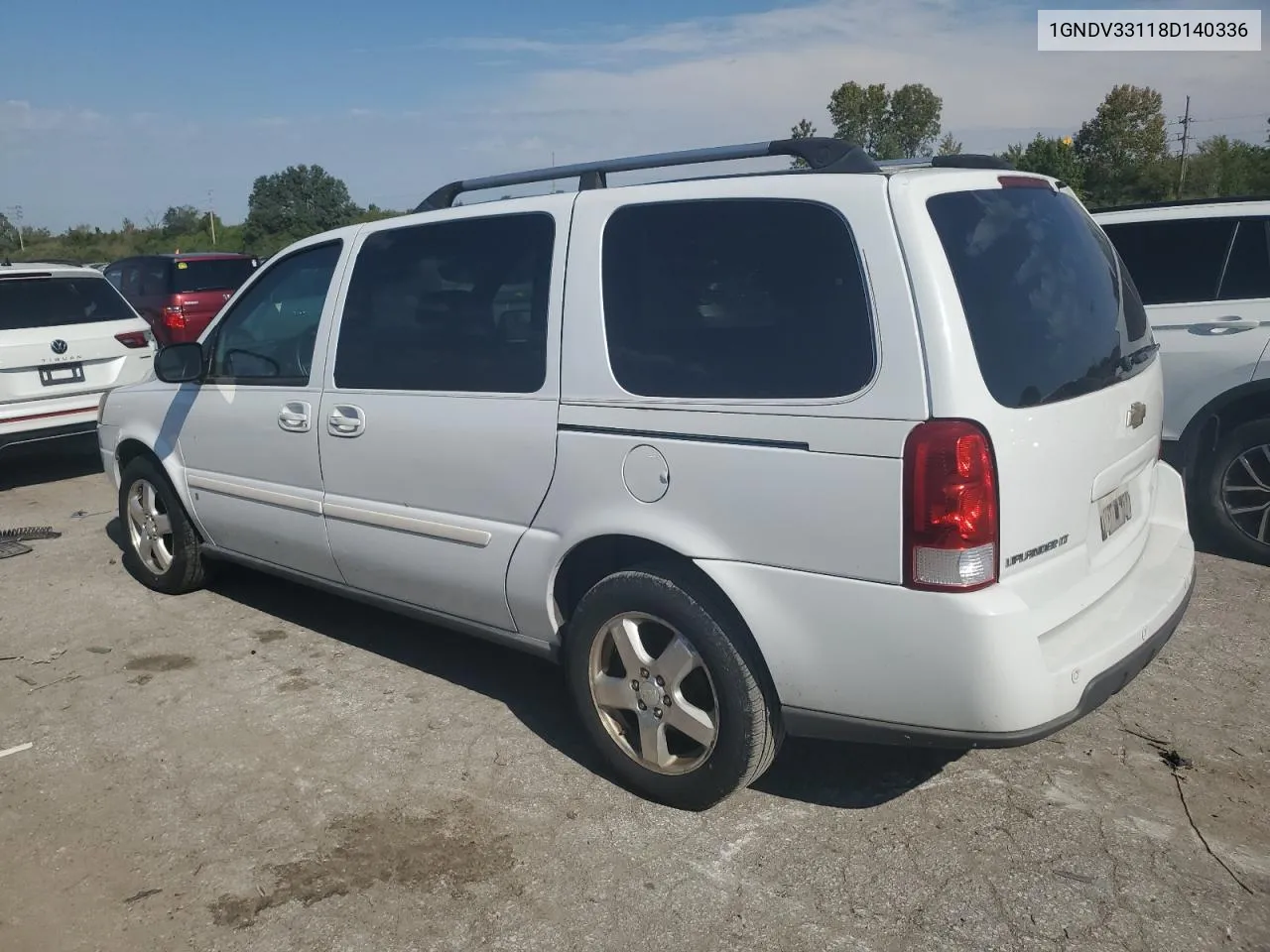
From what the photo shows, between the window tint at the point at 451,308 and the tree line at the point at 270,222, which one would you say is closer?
the window tint at the point at 451,308

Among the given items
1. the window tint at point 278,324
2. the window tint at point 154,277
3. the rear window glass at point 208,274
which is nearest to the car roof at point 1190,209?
the window tint at point 278,324

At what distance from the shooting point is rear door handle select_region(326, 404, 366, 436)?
4152mm

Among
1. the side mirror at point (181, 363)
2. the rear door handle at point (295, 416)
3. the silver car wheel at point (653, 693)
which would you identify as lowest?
the silver car wheel at point (653, 693)

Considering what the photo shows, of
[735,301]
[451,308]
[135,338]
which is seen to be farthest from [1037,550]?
[135,338]

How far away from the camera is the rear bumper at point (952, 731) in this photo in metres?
2.78

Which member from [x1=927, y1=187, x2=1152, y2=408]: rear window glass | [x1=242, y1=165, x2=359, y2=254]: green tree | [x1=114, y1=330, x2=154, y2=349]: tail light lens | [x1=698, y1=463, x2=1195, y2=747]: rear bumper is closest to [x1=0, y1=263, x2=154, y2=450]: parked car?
[x1=114, y1=330, x2=154, y2=349]: tail light lens

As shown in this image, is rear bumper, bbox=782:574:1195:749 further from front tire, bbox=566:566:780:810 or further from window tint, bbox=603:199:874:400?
window tint, bbox=603:199:874:400

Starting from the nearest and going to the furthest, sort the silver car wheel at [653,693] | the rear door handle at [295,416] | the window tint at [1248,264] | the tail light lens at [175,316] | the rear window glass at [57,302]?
1. the silver car wheel at [653,693]
2. the rear door handle at [295,416]
3. the window tint at [1248,264]
4. the rear window glass at [57,302]
5. the tail light lens at [175,316]

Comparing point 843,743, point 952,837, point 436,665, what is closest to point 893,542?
point 952,837

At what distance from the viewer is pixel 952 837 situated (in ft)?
10.5

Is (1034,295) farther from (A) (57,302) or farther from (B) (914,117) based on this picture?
(B) (914,117)

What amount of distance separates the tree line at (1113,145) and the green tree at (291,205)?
91.9 ft

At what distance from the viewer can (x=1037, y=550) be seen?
2.83 m

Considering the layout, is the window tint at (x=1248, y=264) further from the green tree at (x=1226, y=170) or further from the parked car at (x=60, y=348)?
the green tree at (x=1226, y=170)
